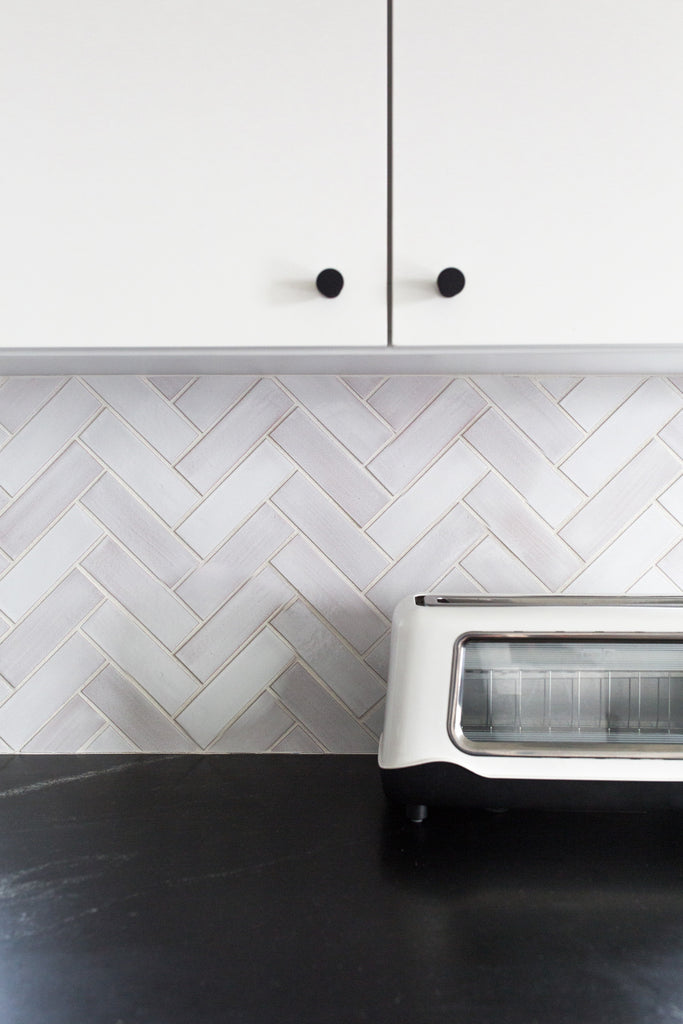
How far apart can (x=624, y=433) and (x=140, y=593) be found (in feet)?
2.39

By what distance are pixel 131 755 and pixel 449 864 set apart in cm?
52

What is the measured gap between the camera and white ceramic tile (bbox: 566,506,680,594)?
113 cm

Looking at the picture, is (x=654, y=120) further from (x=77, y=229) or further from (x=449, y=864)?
(x=449, y=864)

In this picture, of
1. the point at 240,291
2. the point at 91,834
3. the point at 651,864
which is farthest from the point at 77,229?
the point at 651,864

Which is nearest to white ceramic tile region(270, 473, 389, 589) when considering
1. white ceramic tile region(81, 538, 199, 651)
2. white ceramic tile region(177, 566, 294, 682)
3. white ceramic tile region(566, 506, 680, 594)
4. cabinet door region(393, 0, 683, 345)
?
white ceramic tile region(177, 566, 294, 682)

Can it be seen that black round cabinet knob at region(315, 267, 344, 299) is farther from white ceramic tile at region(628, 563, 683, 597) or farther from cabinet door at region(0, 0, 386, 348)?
white ceramic tile at region(628, 563, 683, 597)

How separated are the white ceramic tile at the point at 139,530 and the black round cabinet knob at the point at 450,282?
57 cm

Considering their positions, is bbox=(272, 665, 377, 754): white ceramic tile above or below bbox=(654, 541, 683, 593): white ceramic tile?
below

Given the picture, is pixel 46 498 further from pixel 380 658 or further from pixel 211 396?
pixel 380 658

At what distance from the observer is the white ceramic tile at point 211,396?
1.15 meters

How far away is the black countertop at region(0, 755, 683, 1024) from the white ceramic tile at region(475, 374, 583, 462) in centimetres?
49

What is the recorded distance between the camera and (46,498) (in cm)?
116

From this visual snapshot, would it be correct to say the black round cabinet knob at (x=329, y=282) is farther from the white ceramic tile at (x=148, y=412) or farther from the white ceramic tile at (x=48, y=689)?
the white ceramic tile at (x=48, y=689)

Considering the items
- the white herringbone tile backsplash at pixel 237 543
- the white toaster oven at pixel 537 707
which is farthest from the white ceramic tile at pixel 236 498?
the white toaster oven at pixel 537 707
